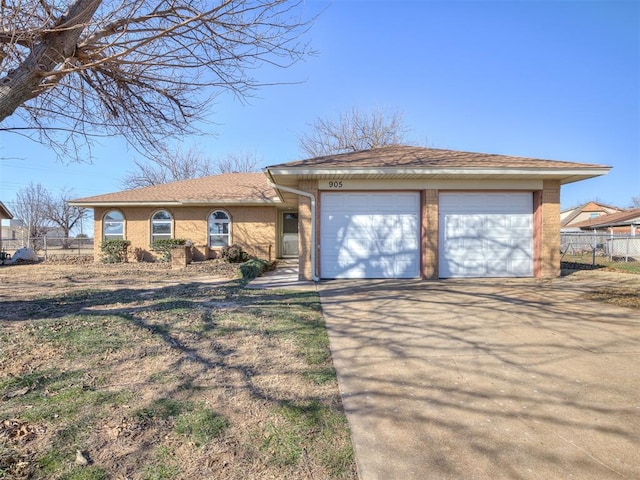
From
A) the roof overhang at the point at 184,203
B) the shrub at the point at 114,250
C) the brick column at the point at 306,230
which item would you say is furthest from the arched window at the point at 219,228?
the brick column at the point at 306,230

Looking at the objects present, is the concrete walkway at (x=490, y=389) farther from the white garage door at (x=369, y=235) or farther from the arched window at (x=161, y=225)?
the arched window at (x=161, y=225)

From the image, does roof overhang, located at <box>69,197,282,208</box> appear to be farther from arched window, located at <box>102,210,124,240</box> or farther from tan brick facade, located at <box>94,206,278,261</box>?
arched window, located at <box>102,210,124,240</box>

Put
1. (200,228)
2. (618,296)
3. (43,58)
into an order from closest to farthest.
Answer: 1. (43,58)
2. (618,296)
3. (200,228)

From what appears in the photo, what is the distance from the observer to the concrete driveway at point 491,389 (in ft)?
7.80

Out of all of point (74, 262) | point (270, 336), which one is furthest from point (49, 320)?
point (74, 262)

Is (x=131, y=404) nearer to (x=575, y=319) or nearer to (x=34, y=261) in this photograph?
(x=575, y=319)

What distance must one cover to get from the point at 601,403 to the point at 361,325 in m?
2.90

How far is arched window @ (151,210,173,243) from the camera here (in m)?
16.9

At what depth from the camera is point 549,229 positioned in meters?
10.1

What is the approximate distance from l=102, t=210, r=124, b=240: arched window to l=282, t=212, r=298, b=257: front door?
7.26m

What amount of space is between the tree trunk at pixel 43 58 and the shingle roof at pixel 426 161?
5.13m

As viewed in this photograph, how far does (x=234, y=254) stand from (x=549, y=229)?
35.8 ft

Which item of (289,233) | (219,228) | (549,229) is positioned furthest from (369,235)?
(219,228)

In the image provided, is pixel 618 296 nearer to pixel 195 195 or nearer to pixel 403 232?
pixel 403 232
